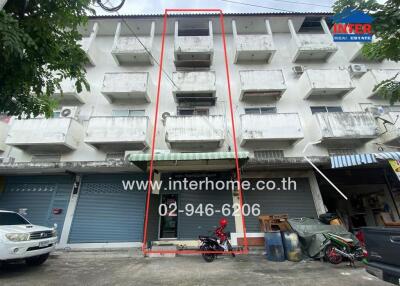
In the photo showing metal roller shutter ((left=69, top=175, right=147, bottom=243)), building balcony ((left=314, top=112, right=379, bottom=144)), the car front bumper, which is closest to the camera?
the car front bumper

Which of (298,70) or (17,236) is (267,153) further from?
(17,236)

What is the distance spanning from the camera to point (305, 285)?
4500mm

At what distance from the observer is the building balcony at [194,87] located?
11727 millimetres

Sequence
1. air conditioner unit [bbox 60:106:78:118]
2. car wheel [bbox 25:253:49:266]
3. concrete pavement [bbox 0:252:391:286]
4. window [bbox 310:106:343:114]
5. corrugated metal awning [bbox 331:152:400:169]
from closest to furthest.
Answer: concrete pavement [bbox 0:252:391:286], car wheel [bbox 25:253:49:266], corrugated metal awning [bbox 331:152:400:169], air conditioner unit [bbox 60:106:78:118], window [bbox 310:106:343:114]

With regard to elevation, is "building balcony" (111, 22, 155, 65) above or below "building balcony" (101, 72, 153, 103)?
above

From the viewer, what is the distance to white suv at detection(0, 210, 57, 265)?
203 inches

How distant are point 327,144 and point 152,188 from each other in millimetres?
8811

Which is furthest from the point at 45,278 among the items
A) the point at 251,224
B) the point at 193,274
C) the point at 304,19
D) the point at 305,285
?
the point at 304,19

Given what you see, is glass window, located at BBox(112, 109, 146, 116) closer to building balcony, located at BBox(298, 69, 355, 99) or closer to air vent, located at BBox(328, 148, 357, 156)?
building balcony, located at BBox(298, 69, 355, 99)

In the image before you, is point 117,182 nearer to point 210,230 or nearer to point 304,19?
point 210,230

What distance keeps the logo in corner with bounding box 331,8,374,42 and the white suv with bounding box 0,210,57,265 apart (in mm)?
8751

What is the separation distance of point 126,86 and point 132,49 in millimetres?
2823

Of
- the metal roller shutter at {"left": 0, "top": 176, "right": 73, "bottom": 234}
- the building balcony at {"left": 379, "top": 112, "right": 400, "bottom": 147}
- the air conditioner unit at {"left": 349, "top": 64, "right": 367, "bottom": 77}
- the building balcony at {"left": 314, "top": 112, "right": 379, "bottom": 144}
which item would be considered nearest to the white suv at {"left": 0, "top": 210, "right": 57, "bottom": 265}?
the metal roller shutter at {"left": 0, "top": 176, "right": 73, "bottom": 234}

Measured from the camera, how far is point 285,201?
989 cm
